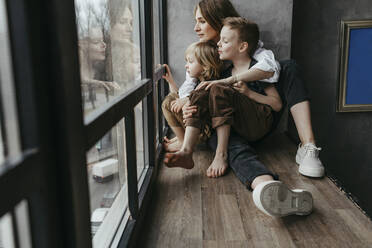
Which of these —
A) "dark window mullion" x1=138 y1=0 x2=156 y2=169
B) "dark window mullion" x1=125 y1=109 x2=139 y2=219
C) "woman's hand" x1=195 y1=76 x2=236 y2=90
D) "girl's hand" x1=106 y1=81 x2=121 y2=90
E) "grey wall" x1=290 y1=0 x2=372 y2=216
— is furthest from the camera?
"grey wall" x1=290 y1=0 x2=372 y2=216

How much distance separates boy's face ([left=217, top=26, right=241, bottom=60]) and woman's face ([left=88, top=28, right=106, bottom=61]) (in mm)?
1168

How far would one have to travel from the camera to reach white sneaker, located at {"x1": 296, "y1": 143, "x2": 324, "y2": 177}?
1695 mm

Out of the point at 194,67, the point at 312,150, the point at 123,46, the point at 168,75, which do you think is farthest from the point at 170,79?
the point at 123,46

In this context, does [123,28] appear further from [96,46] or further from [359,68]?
[359,68]

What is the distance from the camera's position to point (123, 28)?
1.19 meters

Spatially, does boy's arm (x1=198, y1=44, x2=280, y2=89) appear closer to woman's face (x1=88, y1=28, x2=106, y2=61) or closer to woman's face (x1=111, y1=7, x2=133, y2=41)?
woman's face (x1=111, y1=7, x2=133, y2=41)

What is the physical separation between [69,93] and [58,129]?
0.06m

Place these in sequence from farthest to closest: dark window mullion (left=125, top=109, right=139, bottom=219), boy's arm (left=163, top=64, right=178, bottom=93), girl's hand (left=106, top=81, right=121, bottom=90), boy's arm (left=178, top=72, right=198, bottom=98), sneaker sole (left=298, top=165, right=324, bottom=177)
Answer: boy's arm (left=163, top=64, right=178, bottom=93), boy's arm (left=178, top=72, right=198, bottom=98), sneaker sole (left=298, top=165, right=324, bottom=177), dark window mullion (left=125, top=109, right=139, bottom=219), girl's hand (left=106, top=81, right=121, bottom=90)

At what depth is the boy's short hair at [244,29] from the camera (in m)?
1.97

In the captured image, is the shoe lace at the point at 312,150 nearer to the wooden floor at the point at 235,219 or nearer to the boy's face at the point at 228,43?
the wooden floor at the point at 235,219

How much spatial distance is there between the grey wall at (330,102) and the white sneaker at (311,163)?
3.62 ft

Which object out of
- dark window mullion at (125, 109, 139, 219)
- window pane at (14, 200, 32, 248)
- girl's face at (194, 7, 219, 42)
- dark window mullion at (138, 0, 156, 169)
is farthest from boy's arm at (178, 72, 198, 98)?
window pane at (14, 200, 32, 248)

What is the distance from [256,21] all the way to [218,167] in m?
1.25

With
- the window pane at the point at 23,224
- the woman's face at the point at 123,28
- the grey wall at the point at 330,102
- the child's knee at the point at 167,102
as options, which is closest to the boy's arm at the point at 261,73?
the child's knee at the point at 167,102
